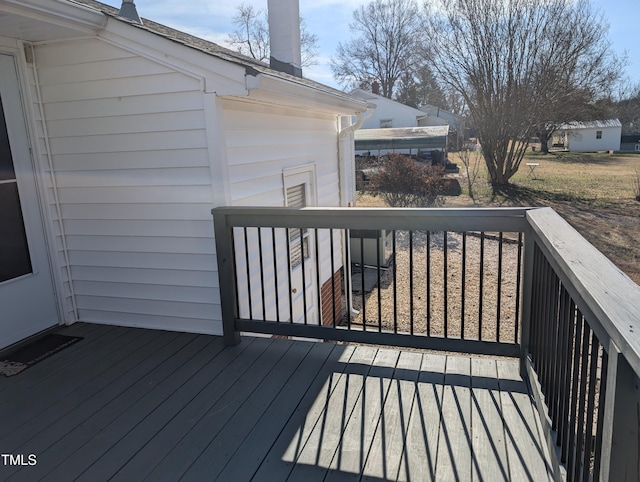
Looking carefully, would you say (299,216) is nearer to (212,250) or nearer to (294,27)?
(212,250)

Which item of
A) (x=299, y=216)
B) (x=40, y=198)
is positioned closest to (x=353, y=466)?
(x=299, y=216)

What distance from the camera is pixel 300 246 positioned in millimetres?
5012

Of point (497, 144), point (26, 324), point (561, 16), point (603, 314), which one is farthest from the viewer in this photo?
point (497, 144)

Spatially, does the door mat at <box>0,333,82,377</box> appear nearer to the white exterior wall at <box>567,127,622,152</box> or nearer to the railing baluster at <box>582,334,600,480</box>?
the railing baluster at <box>582,334,600,480</box>

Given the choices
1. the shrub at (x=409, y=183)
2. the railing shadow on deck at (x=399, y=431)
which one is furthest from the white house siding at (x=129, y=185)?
the shrub at (x=409, y=183)

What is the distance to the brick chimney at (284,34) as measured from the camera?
6.37 metres

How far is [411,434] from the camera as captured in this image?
209 cm

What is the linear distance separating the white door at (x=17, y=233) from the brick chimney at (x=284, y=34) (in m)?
Result: 3.95

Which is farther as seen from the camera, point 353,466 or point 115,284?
point 115,284

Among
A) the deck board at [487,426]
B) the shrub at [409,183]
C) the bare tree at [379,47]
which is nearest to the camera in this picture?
the deck board at [487,426]

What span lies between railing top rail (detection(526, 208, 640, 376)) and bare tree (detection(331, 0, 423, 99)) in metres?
33.2

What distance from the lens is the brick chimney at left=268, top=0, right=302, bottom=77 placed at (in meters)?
6.37

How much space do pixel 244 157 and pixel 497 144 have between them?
15.6m

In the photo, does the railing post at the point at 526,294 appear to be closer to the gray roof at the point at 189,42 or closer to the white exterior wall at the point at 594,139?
the gray roof at the point at 189,42
